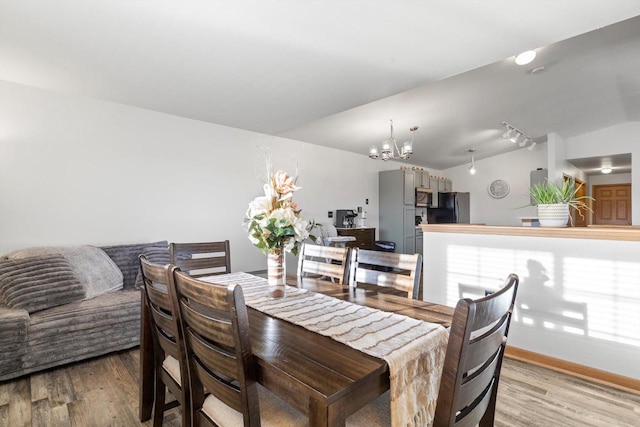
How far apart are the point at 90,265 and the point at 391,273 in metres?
2.70

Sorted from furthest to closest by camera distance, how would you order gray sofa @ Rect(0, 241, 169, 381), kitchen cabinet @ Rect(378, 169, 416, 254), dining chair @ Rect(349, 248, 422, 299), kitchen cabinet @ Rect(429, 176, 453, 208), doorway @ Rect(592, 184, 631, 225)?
doorway @ Rect(592, 184, 631, 225) < kitchen cabinet @ Rect(429, 176, 453, 208) < kitchen cabinet @ Rect(378, 169, 416, 254) < gray sofa @ Rect(0, 241, 169, 381) < dining chair @ Rect(349, 248, 422, 299)

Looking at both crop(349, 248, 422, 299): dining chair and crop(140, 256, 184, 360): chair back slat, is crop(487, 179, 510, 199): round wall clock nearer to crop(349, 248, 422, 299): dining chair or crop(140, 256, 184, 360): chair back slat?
crop(349, 248, 422, 299): dining chair

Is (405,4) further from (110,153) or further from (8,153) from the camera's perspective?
(8,153)

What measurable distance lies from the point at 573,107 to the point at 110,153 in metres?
6.58

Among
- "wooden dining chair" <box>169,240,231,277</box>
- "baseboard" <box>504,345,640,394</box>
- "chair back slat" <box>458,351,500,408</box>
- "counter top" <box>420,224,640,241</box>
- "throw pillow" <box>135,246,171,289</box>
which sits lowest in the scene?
"baseboard" <box>504,345,640,394</box>

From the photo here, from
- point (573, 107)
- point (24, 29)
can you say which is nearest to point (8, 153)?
point (24, 29)

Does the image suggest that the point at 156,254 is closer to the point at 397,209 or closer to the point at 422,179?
the point at 397,209

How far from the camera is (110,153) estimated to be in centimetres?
338

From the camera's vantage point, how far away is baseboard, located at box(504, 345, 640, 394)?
2047 mm

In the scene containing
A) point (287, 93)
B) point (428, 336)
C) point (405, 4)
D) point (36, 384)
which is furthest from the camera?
point (287, 93)

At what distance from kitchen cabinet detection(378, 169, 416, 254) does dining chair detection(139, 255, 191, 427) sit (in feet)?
18.3

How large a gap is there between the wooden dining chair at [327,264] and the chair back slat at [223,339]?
1.00 metres

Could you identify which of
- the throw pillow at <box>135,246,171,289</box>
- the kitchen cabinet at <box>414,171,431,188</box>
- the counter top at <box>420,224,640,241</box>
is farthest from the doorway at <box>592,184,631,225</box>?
the throw pillow at <box>135,246,171,289</box>

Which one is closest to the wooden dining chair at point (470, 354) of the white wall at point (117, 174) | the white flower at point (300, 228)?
the white flower at point (300, 228)
